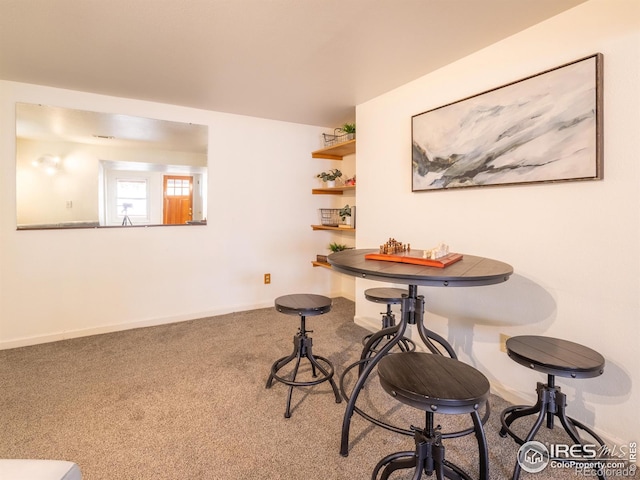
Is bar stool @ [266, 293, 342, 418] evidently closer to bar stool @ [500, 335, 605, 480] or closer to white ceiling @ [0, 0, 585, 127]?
bar stool @ [500, 335, 605, 480]

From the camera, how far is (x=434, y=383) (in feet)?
3.56

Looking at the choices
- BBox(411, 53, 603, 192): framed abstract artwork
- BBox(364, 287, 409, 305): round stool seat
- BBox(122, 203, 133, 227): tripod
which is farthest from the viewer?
BBox(122, 203, 133, 227): tripod

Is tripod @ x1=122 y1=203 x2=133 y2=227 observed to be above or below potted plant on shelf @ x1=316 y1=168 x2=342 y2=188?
below

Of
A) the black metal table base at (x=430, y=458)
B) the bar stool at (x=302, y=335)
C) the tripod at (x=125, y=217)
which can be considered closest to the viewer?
the black metal table base at (x=430, y=458)

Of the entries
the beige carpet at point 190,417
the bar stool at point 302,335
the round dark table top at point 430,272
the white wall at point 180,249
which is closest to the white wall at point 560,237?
the beige carpet at point 190,417

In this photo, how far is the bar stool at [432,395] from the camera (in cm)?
100

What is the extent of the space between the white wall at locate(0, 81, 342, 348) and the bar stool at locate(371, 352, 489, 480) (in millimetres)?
2560

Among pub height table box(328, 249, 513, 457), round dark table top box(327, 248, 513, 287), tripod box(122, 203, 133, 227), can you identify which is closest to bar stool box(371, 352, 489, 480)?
pub height table box(328, 249, 513, 457)

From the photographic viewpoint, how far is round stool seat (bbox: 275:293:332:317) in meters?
1.80

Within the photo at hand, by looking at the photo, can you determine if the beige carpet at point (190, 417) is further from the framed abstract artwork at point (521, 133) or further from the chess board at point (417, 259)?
the framed abstract artwork at point (521, 133)

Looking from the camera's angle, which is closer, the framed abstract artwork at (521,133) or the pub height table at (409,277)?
the pub height table at (409,277)

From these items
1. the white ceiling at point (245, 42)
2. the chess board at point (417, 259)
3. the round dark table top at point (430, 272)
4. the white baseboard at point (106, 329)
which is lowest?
the white baseboard at point (106, 329)

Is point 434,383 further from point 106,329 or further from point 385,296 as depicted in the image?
point 106,329

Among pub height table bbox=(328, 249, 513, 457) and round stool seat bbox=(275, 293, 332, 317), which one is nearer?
pub height table bbox=(328, 249, 513, 457)
